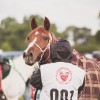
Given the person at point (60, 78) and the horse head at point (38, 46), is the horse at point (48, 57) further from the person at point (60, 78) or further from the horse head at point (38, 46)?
the person at point (60, 78)

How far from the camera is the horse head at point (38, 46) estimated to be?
800 centimetres

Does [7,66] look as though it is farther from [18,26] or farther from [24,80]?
[18,26]

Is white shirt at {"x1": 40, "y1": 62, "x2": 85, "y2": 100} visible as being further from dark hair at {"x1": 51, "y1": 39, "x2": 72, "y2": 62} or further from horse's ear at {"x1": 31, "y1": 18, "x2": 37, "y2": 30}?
horse's ear at {"x1": 31, "y1": 18, "x2": 37, "y2": 30}

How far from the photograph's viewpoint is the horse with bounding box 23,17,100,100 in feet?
26.4

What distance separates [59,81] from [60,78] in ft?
A: 0.14

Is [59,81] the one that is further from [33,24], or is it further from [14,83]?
[14,83]

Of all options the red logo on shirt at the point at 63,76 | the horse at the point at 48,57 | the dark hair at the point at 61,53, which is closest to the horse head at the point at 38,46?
the horse at the point at 48,57

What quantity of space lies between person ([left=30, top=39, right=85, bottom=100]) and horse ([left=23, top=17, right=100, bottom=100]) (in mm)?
928

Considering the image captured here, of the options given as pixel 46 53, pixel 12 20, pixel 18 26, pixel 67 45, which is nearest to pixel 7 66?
pixel 46 53

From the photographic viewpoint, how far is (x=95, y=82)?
821cm

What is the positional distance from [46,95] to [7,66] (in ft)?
24.0

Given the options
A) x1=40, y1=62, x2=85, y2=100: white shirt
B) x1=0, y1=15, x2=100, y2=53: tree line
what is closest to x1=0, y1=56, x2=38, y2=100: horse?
x1=40, y1=62, x2=85, y2=100: white shirt

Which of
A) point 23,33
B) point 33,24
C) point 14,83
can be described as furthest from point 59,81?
point 23,33

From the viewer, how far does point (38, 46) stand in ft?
26.6
